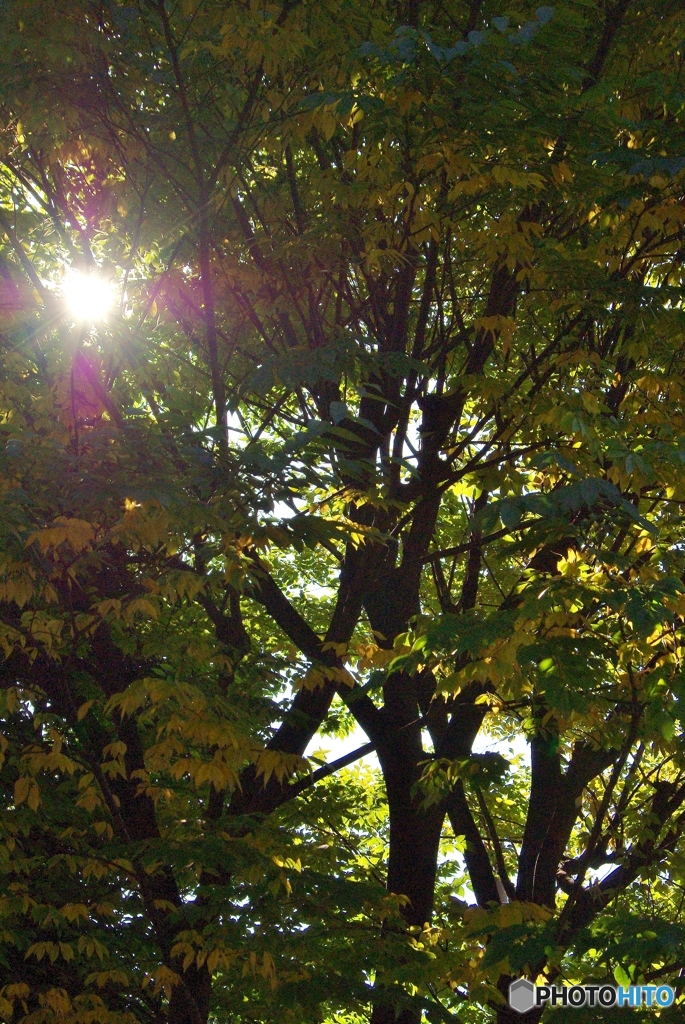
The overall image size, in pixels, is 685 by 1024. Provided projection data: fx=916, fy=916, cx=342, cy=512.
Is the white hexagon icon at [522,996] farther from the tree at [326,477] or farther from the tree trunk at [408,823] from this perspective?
the tree trunk at [408,823]

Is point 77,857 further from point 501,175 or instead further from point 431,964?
point 501,175

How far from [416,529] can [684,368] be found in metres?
1.99

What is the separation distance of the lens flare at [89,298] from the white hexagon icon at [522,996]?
454cm

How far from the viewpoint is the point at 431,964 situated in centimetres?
482

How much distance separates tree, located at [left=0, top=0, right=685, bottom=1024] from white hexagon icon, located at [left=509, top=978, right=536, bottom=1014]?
14.1 inches

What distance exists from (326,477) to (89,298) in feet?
6.34

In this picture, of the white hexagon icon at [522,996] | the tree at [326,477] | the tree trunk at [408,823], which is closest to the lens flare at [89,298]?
the tree at [326,477]

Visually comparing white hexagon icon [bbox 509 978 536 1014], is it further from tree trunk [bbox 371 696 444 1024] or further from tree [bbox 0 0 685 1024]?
tree trunk [bbox 371 696 444 1024]

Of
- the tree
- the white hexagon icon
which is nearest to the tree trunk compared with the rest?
the tree

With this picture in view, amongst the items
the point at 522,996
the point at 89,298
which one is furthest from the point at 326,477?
the point at 522,996

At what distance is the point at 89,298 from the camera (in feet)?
17.1

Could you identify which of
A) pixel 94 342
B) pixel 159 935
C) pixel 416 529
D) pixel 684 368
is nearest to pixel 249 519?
pixel 94 342

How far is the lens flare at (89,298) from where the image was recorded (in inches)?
192

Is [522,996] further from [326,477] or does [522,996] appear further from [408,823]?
[326,477]
